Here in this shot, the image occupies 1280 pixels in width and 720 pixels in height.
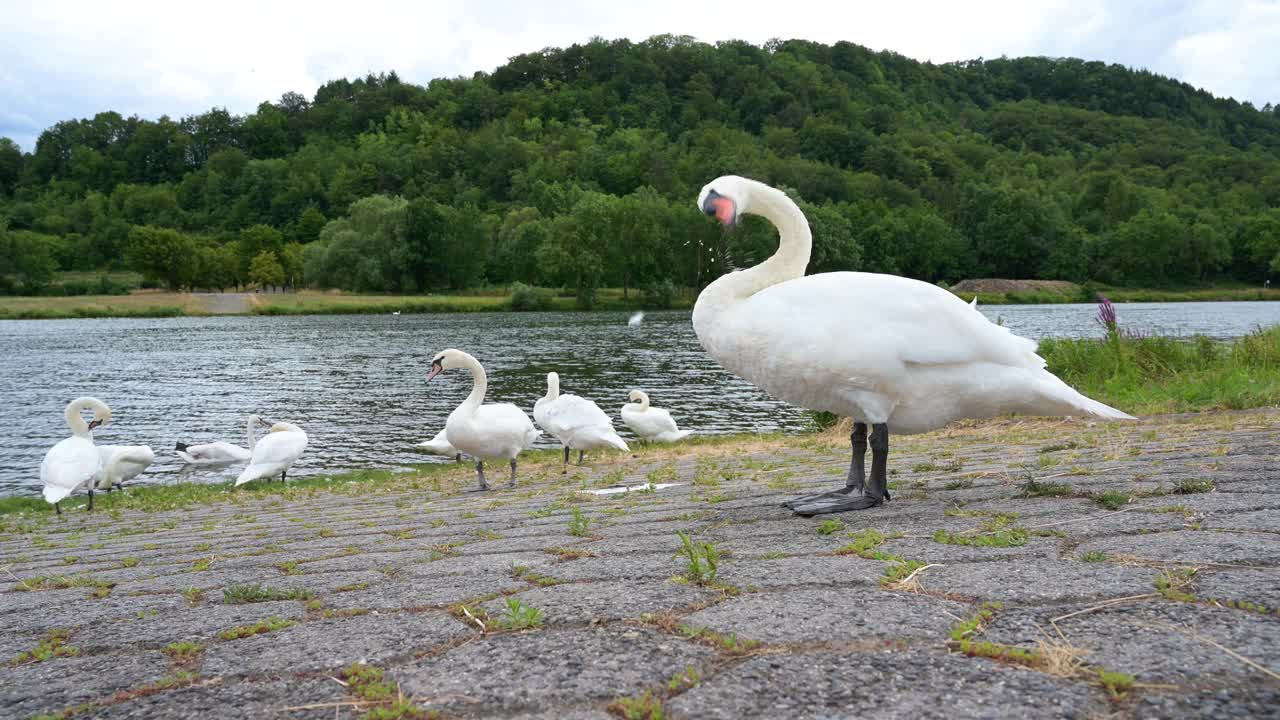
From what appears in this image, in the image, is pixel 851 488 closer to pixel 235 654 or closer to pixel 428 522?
pixel 428 522

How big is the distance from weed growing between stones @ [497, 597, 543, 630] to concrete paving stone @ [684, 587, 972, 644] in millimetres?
459

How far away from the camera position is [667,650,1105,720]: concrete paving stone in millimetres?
2027

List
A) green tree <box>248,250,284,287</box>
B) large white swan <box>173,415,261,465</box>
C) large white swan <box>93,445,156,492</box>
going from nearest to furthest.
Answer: large white swan <box>93,445,156,492</box>, large white swan <box>173,415,261,465</box>, green tree <box>248,250,284,287</box>

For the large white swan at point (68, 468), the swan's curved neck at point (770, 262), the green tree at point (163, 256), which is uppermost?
the green tree at point (163, 256)

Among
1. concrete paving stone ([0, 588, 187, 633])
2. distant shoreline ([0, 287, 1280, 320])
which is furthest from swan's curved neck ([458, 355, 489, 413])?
distant shoreline ([0, 287, 1280, 320])

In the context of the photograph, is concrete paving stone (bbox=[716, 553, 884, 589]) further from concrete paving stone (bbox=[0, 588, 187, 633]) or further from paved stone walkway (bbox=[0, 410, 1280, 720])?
concrete paving stone (bbox=[0, 588, 187, 633])

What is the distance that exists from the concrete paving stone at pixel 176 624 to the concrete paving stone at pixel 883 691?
69.0 inches

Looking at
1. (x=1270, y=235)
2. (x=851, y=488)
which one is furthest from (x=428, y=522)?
(x=1270, y=235)

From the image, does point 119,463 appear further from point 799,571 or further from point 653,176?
point 653,176

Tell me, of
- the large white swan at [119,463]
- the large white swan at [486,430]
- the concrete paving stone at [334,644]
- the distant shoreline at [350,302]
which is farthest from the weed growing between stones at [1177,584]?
the distant shoreline at [350,302]

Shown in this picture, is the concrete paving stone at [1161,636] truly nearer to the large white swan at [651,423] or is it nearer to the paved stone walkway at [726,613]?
the paved stone walkway at [726,613]

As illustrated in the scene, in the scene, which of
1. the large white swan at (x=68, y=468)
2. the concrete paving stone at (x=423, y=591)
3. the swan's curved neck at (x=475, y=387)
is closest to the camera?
the concrete paving stone at (x=423, y=591)

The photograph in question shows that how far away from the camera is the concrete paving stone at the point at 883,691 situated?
79.8 inches

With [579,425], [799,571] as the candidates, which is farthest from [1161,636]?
[579,425]
